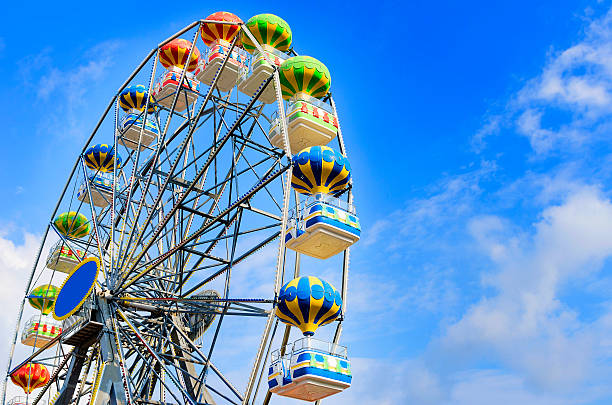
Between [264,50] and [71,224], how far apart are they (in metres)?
14.8

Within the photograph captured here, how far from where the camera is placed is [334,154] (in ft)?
62.6

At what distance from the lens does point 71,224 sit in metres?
31.2

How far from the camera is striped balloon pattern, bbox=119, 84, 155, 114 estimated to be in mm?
28609

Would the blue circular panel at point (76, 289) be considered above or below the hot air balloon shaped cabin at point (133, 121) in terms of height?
below

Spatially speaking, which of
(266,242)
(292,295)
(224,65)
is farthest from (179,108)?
(292,295)

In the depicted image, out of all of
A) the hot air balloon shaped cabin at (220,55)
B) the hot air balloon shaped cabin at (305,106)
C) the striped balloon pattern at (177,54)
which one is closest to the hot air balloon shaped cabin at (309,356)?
the hot air balloon shaped cabin at (305,106)

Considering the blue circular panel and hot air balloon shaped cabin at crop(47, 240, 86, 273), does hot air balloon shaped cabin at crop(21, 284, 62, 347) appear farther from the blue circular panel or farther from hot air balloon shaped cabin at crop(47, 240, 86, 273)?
the blue circular panel

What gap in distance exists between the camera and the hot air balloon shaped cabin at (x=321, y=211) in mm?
17938

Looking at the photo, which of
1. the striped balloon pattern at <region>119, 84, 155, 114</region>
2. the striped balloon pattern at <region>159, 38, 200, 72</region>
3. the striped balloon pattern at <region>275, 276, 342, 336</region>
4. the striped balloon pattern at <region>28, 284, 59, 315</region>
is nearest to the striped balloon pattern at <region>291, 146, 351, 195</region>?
the striped balloon pattern at <region>275, 276, 342, 336</region>

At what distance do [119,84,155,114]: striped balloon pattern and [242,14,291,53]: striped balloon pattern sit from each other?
23.7 feet

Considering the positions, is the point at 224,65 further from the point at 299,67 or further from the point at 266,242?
the point at 266,242

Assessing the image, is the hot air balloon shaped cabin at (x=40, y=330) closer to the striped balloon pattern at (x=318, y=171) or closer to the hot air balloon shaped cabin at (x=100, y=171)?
the hot air balloon shaped cabin at (x=100, y=171)

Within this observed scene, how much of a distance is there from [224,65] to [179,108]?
505 centimetres

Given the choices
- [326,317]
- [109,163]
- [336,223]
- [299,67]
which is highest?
[109,163]
